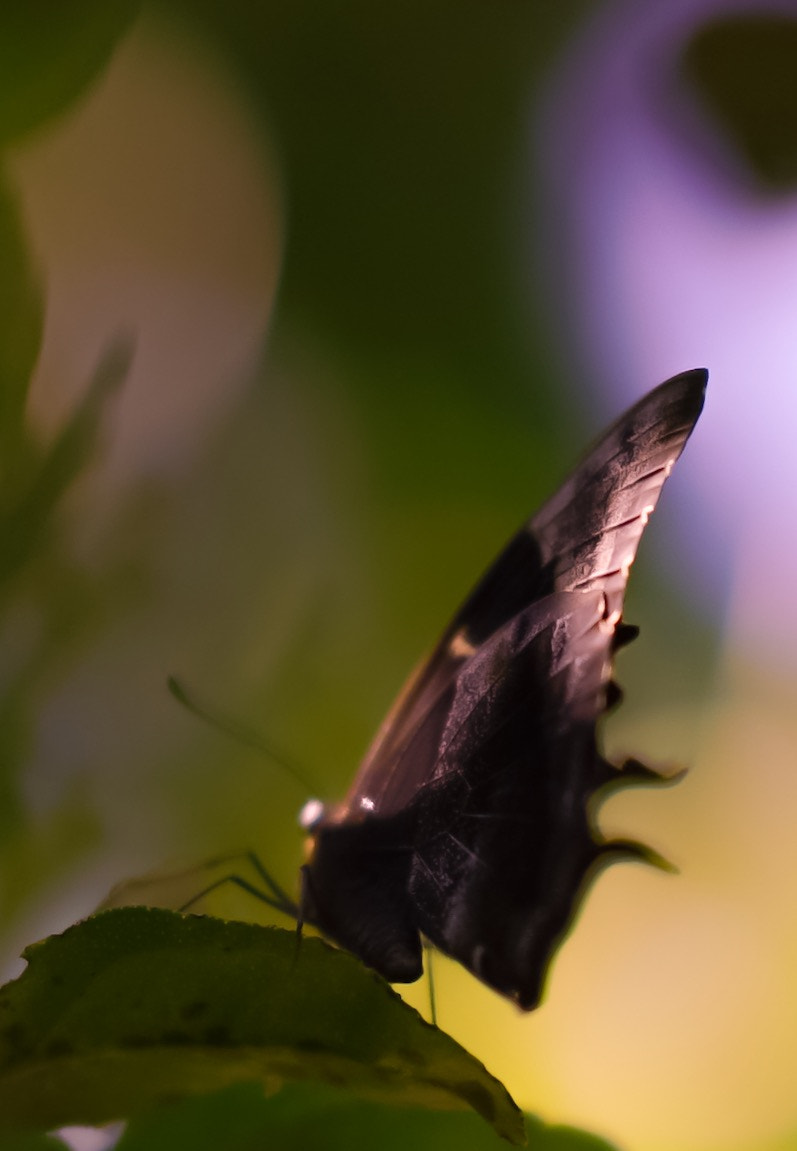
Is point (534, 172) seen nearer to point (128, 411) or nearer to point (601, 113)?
point (601, 113)

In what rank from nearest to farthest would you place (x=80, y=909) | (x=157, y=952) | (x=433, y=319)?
1. (x=157, y=952)
2. (x=80, y=909)
3. (x=433, y=319)

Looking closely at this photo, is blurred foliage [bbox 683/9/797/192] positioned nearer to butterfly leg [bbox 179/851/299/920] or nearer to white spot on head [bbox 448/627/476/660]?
white spot on head [bbox 448/627/476/660]

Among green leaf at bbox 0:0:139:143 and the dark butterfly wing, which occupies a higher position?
green leaf at bbox 0:0:139:143

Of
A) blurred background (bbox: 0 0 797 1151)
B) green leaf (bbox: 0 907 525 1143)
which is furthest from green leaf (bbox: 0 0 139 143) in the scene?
green leaf (bbox: 0 907 525 1143)

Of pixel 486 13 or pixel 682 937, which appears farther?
pixel 486 13

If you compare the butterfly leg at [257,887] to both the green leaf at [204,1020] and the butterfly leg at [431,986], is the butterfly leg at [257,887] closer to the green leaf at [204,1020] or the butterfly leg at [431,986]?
the butterfly leg at [431,986]

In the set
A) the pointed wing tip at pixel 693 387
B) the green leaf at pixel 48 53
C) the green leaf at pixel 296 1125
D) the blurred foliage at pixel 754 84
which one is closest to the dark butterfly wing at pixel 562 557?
the pointed wing tip at pixel 693 387

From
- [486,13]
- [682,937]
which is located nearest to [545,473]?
[682,937]
